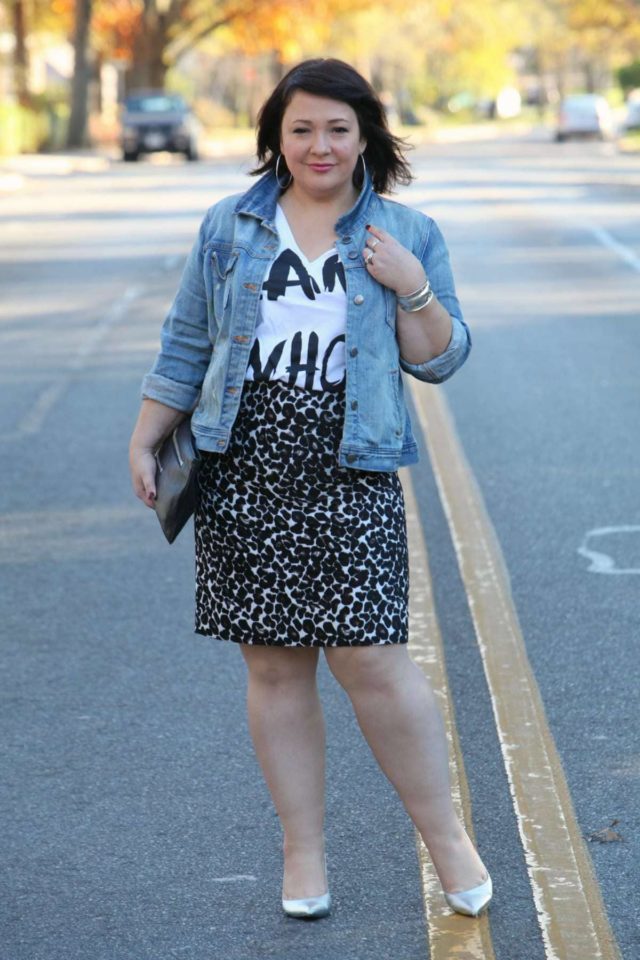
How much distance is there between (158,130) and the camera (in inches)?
1843

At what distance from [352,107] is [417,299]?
42 cm

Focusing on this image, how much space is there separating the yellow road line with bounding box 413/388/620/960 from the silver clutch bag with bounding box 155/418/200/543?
109cm

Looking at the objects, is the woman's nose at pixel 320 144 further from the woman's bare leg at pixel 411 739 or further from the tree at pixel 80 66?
the tree at pixel 80 66

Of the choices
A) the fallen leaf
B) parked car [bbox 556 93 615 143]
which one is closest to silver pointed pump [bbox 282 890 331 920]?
the fallen leaf

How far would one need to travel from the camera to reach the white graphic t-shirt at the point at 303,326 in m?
3.62

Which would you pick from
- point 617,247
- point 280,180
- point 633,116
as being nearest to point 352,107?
point 280,180

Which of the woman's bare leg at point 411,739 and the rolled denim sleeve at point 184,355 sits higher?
the rolled denim sleeve at point 184,355

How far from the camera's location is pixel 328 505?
363 cm

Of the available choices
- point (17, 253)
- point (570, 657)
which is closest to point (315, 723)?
point (570, 657)

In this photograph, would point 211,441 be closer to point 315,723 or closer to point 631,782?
point 315,723

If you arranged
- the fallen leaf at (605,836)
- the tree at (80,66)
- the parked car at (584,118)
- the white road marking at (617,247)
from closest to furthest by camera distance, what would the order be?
the fallen leaf at (605,836)
the white road marking at (617,247)
the tree at (80,66)
the parked car at (584,118)

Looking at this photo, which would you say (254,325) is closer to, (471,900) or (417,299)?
(417,299)

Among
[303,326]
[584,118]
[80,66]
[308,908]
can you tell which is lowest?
[584,118]

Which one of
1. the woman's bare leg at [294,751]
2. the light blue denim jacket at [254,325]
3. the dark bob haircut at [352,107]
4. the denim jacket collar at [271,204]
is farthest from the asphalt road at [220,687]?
the dark bob haircut at [352,107]
